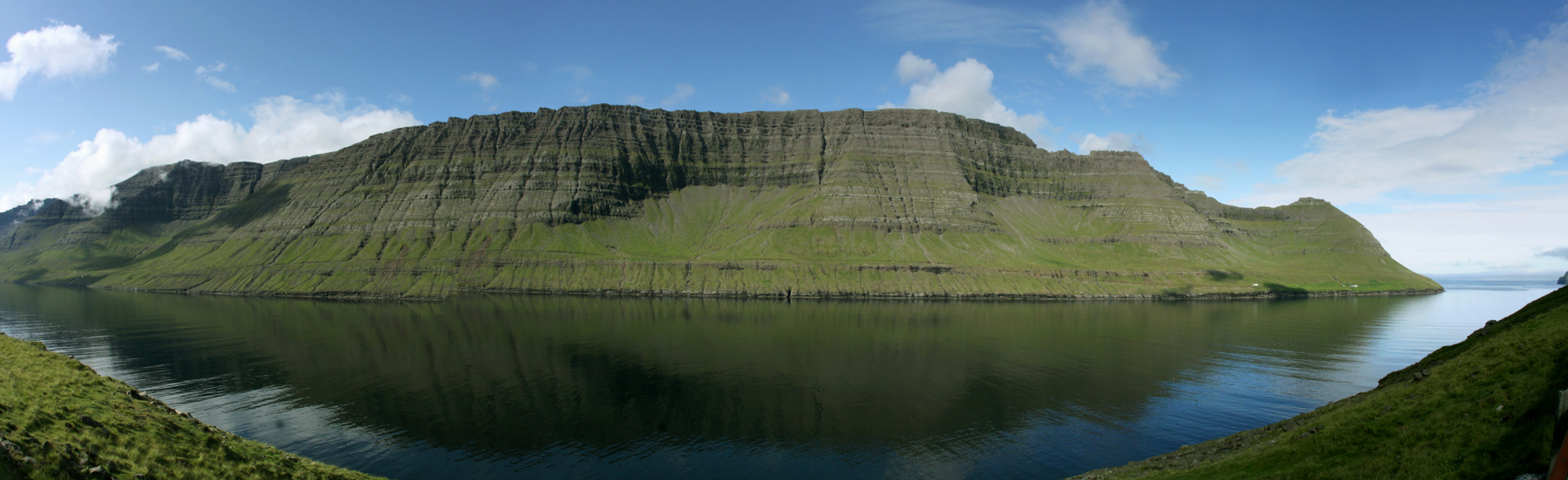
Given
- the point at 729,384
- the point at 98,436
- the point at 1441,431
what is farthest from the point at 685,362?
the point at 1441,431

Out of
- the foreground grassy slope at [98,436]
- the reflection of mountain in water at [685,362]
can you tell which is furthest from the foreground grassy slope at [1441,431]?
the foreground grassy slope at [98,436]

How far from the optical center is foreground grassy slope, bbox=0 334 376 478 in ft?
65.6

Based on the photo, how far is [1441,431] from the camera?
24672 millimetres

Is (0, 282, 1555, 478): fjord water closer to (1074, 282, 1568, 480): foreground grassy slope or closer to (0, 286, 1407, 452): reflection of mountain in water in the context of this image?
(0, 286, 1407, 452): reflection of mountain in water

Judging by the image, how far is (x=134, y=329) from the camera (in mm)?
118750

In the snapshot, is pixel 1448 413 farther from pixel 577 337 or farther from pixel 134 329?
pixel 134 329

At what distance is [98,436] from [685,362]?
6369cm

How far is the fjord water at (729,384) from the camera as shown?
49594 mm

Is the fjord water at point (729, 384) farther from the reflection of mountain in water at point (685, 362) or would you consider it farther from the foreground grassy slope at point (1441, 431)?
the foreground grassy slope at point (1441, 431)

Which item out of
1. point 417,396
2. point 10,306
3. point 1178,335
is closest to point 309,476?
point 417,396

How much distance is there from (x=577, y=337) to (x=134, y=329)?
8885cm

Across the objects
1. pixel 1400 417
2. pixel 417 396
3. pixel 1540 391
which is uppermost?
pixel 1540 391

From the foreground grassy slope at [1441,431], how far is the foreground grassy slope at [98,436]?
44.4m

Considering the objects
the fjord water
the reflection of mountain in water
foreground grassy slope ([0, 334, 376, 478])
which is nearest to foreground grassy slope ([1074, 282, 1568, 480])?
the fjord water
